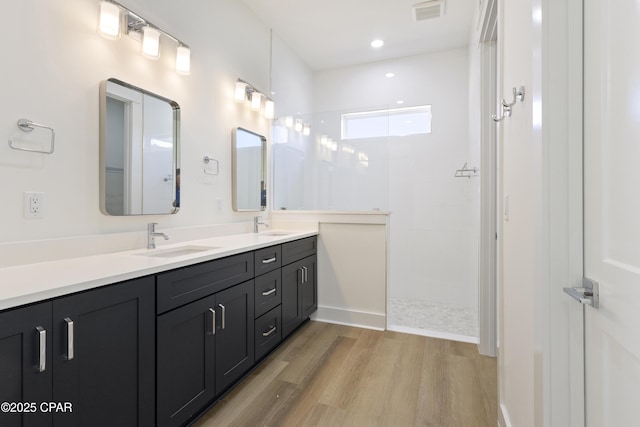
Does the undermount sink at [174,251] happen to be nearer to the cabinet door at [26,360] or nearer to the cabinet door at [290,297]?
the cabinet door at [290,297]

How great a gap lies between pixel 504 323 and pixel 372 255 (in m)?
1.44

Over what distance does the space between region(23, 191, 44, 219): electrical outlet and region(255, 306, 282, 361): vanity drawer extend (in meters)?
1.29

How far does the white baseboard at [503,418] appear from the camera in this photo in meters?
1.42

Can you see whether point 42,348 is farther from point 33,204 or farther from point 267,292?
point 267,292

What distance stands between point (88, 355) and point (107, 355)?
0.24ft

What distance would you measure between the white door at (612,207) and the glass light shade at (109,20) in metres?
2.02

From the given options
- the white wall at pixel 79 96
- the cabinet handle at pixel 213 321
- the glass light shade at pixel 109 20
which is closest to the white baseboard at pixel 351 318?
the white wall at pixel 79 96

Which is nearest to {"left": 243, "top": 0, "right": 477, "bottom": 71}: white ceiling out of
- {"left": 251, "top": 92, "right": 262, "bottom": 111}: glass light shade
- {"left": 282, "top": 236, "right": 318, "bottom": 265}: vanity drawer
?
{"left": 251, "top": 92, "right": 262, "bottom": 111}: glass light shade

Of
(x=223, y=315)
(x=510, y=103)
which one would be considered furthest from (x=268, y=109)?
(x=510, y=103)

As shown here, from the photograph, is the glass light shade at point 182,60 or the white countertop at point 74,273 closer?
the white countertop at point 74,273

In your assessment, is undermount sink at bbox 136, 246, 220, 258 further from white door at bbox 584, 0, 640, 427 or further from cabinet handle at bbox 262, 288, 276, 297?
white door at bbox 584, 0, 640, 427

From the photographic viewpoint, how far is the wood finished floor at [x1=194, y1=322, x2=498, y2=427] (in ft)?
5.36

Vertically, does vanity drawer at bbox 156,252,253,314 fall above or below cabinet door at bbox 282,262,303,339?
above

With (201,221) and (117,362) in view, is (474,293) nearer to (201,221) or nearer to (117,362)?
(201,221)
